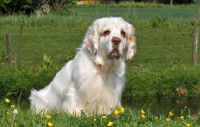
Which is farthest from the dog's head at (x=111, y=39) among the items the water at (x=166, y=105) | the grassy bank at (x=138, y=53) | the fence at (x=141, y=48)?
the fence at (x=141, y=48)

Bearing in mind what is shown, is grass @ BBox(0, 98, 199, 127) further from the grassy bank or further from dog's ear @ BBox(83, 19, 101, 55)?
the grassy bank

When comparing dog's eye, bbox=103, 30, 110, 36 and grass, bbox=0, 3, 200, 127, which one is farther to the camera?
dog's eye, bbox=103, 30, 110, 36

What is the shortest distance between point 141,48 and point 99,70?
1131 centimetres

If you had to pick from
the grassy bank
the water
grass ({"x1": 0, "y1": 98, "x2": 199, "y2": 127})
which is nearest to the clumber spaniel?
grass ({"x1": 0, "y1": 98, "x2": 199, "y2": 127})

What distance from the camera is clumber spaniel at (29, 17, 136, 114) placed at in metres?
7.62

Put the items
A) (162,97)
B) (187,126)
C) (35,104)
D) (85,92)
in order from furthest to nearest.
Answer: (162,97) < (35,104) < (85,92) < (187,126)

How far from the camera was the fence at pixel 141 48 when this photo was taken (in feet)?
54.6

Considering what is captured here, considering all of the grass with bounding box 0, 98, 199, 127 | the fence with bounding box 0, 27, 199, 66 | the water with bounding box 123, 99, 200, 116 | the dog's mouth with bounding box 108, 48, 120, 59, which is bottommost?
the fence with bounding box 0, 27, 199, 66

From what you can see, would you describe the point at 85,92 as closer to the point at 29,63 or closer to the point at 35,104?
the point at 35,104

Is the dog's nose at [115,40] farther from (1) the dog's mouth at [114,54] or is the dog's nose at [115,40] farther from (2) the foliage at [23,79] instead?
(2) the foliage at [23,79]

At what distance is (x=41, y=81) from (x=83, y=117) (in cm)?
698

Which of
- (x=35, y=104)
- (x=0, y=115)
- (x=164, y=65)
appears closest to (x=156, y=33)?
(x=164, y=65)

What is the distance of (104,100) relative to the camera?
25.4 feet

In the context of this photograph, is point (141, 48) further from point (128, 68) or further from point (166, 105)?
point (166, 105)
